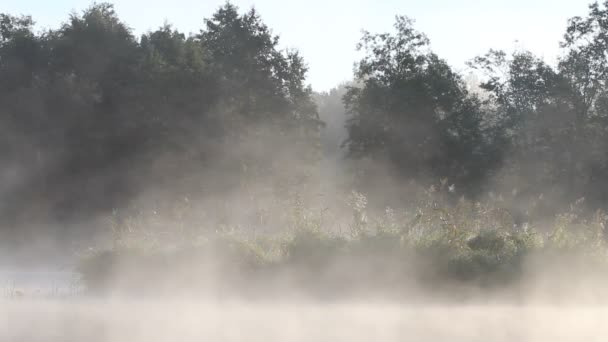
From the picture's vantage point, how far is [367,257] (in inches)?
515

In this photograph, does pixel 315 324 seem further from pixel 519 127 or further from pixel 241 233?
pixel 519 127

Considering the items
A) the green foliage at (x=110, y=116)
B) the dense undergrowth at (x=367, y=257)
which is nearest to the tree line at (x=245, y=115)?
the green foliage at (x=110, y=116)

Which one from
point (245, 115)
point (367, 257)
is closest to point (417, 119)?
point (245, 115)

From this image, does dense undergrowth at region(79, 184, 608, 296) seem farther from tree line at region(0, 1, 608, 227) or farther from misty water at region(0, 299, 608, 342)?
tree line at region(0, 1, 608, 227)

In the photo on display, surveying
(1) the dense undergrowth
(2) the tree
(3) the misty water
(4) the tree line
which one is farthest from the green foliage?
(3) the misty water

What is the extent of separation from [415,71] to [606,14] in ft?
32.4

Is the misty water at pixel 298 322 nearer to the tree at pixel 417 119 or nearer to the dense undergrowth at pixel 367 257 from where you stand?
the dense undergrowth at pixel 367 257

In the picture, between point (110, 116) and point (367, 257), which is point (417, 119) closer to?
point (110, 116)

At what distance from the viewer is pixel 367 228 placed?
14164mm

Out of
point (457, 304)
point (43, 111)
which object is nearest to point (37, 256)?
point (43, 111)

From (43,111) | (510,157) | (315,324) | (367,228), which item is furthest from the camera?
(510,157)

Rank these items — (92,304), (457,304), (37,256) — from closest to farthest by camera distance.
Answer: (457,304) → (92,304) → (37,256)

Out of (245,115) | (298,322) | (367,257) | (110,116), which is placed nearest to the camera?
(298,322)

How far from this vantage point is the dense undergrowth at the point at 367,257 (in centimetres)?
1274
